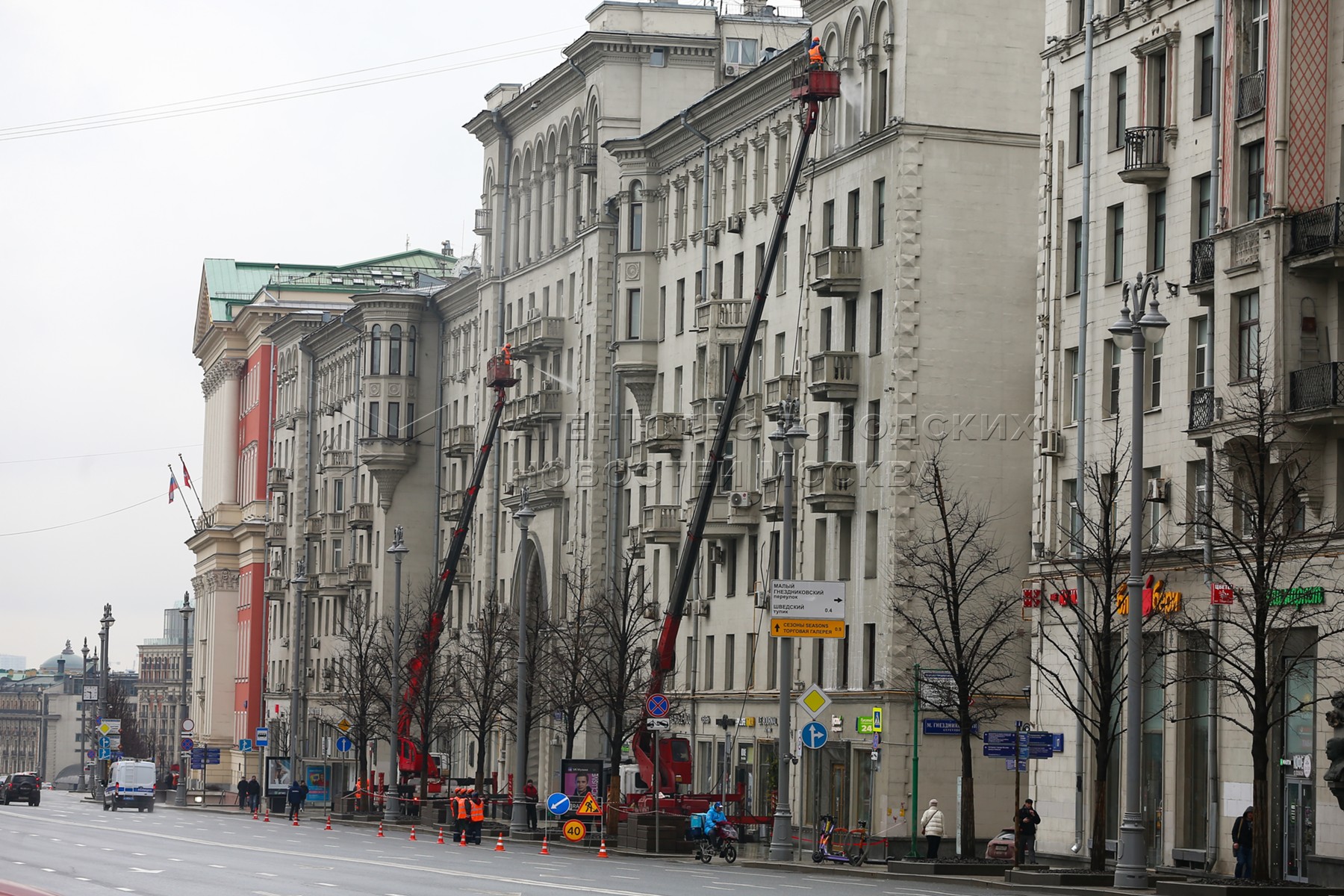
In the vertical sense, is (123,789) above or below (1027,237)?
below

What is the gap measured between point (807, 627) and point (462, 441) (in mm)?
57984

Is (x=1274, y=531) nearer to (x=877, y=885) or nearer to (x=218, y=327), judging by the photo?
(x=877, y=885)

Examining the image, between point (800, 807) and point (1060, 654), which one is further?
point (800, 807)

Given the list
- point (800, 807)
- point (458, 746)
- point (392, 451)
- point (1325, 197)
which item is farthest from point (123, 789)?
point (1325, 197)

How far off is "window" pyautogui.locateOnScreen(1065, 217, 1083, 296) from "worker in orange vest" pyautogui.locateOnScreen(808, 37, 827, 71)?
11.5 metres

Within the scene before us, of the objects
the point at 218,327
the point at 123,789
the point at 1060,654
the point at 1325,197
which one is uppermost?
the point at 218,327

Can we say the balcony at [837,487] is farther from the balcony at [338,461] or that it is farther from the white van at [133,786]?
the balcony at [338,461]

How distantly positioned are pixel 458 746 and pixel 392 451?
16.0 m

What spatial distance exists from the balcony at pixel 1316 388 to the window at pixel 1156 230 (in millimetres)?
7898

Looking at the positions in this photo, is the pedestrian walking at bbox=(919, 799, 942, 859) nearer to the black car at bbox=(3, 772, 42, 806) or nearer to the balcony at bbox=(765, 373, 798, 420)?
the balcony at bbox=(765, 373, 798, 420)

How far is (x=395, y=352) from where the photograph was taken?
116438 millimetres

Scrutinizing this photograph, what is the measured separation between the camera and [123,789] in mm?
97812

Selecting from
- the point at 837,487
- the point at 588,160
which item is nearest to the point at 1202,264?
the point at 837,487

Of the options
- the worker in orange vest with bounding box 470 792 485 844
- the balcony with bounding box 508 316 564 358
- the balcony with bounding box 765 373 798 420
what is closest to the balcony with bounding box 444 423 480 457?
the balcony with bounding box 508 316 564 358
